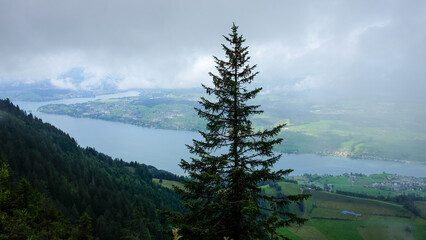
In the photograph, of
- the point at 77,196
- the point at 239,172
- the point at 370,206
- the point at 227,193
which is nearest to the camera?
the point at 239,172

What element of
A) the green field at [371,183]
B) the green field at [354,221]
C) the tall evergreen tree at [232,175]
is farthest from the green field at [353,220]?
the tall evergreen tree at [232,175]

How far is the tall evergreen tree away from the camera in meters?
8.84

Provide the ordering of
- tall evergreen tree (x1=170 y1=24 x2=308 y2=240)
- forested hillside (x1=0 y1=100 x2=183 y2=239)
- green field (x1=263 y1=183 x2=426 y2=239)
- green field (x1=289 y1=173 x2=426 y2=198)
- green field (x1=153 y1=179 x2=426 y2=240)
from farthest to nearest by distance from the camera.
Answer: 1. green field (x1=289 y1=173 x2=426 y2=198)
2. green field (x1=263 y1=183 x2=426 y2=239)
3. green field (x1=153 y1=179 x2=426 y2=240)
4. forested hillside (x1=0 y1=100 x2=183 y2=239)
5. tall evergreen tree (x1=170 y1=24 x2=308 y2=240)

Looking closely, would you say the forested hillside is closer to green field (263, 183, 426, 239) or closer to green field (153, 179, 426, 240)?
green field (153, 179, 426, 240)

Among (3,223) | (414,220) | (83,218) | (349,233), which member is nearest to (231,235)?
(3,223)

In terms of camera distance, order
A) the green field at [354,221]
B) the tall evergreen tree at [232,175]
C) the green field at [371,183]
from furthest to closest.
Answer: the green field at [371,183], the green field at [354,221], the tall evergreen tree at [232,175]

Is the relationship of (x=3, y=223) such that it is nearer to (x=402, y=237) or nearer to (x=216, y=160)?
(x=216, y=160)

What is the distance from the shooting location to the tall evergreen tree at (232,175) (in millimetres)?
8836

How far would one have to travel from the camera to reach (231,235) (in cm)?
912

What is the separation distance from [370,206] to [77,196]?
447 feet

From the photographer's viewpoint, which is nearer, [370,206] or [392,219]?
[392,219]

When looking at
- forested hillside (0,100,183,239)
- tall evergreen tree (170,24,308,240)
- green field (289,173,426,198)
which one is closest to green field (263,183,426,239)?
green field (289,173,426,198)

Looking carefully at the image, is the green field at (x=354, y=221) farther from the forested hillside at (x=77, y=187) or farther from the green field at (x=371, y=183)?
the forested hillside at (x=77, y=187)

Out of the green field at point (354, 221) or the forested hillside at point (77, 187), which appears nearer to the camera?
the forested hillside at point (77, 187)
